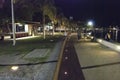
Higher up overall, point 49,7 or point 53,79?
point 49,7

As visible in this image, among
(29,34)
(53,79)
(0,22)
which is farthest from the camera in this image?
(29,34)

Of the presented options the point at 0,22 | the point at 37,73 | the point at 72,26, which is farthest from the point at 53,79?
the point at 72,26

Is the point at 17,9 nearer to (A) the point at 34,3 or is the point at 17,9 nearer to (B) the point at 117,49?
(A) the point at 34,3

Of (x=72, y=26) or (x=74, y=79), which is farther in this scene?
(x=72, y=26)

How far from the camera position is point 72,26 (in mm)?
161875

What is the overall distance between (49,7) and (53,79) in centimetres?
4879

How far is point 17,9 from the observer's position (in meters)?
47.1

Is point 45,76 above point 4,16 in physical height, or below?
below

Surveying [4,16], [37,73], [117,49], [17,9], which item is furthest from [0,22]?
[37,73]

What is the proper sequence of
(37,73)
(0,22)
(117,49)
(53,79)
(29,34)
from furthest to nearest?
(29,34)
(0,22)
(117,49)
(37,73)
(53,79)

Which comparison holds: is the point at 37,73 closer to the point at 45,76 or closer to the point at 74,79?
the point at 45,76

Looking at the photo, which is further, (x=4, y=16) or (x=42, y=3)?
(x=42, y=3)

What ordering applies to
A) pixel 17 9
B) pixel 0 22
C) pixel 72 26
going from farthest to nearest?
1. pixel 72 26
2. pixel 17 9
3. pixel 0 22

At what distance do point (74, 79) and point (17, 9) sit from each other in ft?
124
